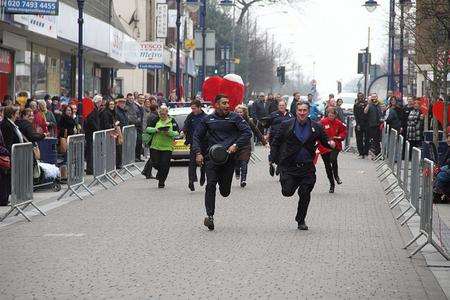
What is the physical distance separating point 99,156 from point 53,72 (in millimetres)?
17442

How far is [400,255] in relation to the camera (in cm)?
1312

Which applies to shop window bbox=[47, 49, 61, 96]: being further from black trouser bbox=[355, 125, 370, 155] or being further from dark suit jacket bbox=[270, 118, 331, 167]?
dark suit jacket bbox=[270, 118, 331, 167]

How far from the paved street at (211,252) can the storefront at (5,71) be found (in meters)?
11.5

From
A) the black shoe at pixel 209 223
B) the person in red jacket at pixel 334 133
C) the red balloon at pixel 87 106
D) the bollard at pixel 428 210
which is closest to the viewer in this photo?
the bollard at pixel 428 210

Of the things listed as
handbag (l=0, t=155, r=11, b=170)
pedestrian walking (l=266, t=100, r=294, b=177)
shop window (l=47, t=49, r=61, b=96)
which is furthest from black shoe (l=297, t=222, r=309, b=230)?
shop window (l=47, t=49, r=61, b=96)

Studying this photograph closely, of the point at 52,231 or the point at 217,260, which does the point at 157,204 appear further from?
the point at 217,260

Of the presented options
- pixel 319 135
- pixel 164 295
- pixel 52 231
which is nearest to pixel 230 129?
pixel 319 135

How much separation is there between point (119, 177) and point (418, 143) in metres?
8.82

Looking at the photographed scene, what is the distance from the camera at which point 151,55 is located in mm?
46812

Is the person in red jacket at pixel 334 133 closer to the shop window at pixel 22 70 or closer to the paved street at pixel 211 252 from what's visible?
the paved street at pixel 211 252

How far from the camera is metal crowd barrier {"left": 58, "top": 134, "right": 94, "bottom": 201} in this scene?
19.8m

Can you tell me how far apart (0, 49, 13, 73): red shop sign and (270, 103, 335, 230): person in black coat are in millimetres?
16250

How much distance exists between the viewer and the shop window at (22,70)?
33219 millimetres

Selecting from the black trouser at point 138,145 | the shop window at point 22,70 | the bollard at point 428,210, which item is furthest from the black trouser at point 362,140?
the bollard at point 428,210
